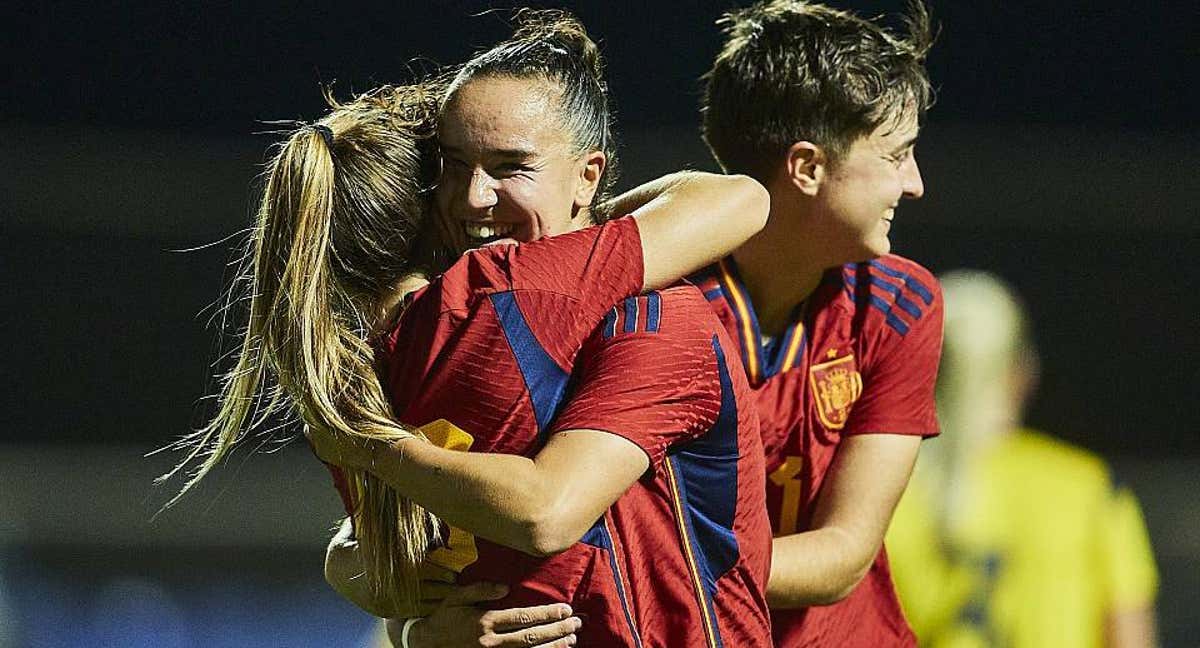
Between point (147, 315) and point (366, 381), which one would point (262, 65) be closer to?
point (147, 315)

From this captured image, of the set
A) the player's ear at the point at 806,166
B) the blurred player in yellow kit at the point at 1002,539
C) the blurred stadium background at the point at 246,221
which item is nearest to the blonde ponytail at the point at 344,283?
the player's ear at the point at 806,166

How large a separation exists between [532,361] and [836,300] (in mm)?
826

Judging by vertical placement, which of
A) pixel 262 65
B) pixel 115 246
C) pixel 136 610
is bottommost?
pixel 136 610

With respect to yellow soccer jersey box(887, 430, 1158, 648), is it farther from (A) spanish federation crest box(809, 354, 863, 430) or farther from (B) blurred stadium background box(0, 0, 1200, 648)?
(A) spanish federation crest box(809, 354, 863, 430)

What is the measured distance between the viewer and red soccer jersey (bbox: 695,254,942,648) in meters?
2.21

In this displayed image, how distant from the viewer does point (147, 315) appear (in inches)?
179

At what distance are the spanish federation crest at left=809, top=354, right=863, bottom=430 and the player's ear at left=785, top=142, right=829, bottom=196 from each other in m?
0.27

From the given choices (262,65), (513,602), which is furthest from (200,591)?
(513,602)

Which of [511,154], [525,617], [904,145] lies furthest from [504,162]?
[904,145]

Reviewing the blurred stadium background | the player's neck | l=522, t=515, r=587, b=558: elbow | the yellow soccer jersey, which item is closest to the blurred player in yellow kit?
the yellow soccer jersey

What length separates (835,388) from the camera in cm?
224

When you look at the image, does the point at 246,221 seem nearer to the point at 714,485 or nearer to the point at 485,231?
the point at 485,231

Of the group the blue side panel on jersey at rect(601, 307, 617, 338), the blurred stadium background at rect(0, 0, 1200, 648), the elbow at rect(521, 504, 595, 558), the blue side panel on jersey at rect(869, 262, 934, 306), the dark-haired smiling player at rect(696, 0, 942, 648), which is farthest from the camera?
the blurred stadium background at rect(0, 0, 1200, 648)

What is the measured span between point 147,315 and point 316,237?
3.07 metres
